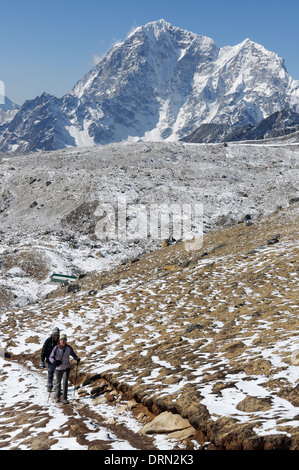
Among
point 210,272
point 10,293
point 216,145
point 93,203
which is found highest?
point 216,145

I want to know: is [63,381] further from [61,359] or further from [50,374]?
[50,374]

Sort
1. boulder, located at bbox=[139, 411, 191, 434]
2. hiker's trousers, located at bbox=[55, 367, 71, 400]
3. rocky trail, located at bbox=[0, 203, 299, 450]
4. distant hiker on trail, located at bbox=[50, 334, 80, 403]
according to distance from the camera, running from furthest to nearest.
A: 1. distant hiker on trail, located at bbox=[50, 334, 80, 403]
2. hiker's trousers, located at bbox=[55, 367, 71, 400]
3. boulder, located at bbox=[139, 411, 191, 434]
4. rocky trail, located at bbox=[0, 203, 299, 450]

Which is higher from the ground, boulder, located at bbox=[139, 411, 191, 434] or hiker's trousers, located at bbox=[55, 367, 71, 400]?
boulder, located at bbox=[139, 411, 191, 434]

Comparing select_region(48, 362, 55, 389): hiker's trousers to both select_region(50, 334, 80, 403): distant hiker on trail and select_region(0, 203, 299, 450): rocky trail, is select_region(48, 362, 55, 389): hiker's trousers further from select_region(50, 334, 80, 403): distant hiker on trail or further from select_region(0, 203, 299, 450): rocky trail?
select_region(0, 203, 299, 450): rocky trail

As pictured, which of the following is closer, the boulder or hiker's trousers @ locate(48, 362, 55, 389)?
the boulder

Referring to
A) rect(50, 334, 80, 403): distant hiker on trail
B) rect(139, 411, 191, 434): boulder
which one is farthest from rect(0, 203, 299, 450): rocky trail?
rect(50, 334, 80, 403): distant hiker on trail

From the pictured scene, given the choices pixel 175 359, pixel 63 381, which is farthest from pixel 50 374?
pixel 175 359

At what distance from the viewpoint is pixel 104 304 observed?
814 inches

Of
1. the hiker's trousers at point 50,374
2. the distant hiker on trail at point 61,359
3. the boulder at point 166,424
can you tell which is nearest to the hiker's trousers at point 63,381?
the distant hiker on trail at point 61,359

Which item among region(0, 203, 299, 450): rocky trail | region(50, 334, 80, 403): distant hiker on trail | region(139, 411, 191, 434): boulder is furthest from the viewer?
region(50, 334, 80, 403): distant hiker on trail

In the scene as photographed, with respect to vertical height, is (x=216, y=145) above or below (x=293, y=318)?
Answer: above

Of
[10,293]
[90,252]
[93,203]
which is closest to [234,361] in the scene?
[10,293]
